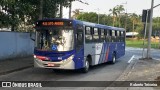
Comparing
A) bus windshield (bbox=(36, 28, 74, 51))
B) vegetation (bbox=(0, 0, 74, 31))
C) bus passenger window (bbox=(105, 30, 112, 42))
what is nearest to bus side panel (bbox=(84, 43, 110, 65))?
bus passenger window (bbox=(105, 30, 112, 42))

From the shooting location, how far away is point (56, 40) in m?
17.2

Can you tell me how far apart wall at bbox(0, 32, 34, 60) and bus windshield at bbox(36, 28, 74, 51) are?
6.40 m

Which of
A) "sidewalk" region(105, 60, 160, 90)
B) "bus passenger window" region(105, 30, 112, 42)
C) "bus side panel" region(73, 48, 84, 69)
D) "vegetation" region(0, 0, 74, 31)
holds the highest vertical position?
"vegetation" region(0, 0, 74, 31)

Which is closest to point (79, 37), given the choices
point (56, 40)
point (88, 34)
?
point (56, 40)

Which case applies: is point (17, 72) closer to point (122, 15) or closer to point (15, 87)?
point (15, 87)

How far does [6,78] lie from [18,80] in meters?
0.92

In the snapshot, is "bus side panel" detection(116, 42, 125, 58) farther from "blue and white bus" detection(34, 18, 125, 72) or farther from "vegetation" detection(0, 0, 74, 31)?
"blue and white bus" detection(34, 18, 125, 72)

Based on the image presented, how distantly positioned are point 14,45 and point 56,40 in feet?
28.4

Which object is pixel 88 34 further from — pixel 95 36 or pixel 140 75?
pixel 140 75

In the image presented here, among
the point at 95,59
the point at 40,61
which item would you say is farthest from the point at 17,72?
the point at 95,59

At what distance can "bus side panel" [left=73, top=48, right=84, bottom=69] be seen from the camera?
17.4m

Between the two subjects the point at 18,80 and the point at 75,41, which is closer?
the point at 18,80

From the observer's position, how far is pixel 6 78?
1579 centimetres

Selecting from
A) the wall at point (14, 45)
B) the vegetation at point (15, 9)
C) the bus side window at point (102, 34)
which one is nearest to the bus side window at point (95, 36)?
the bus side window at point (102, 34)
